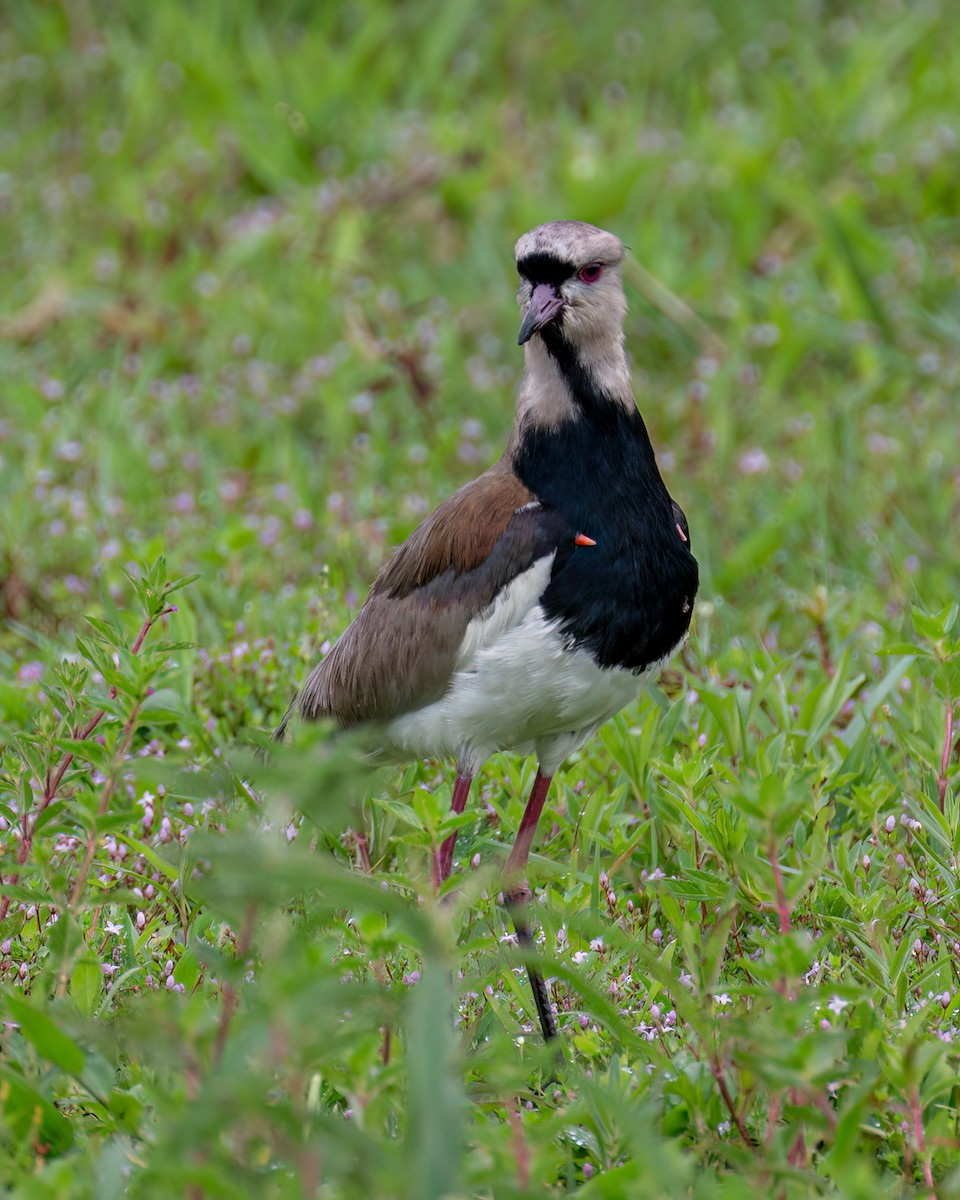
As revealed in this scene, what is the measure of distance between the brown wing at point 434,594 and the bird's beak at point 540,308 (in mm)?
347

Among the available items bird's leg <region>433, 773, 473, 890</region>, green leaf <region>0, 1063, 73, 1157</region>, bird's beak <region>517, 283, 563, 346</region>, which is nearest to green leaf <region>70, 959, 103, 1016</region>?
green leaf <region>0, 1063, 73, 1157</region>

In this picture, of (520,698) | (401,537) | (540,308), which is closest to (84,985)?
(520,698)

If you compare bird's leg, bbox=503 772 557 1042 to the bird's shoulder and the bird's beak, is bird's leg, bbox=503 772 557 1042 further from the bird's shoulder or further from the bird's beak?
the bird's beak

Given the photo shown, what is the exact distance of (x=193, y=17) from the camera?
914cm

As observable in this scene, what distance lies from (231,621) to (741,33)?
5.97m

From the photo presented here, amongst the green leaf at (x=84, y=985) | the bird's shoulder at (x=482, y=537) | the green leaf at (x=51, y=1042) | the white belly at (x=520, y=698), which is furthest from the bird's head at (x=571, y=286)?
the green leaf at (x=51, y=1042)

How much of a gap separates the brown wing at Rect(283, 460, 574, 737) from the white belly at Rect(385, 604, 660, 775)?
0.06 meters

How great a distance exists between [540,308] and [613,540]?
561 millimetres

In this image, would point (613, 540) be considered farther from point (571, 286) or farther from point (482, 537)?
point (571, 286)

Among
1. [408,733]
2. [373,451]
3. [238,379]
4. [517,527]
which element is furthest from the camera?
[238,379]

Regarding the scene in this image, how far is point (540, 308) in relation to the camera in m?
3.56

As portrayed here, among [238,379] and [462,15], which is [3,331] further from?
[462,15]

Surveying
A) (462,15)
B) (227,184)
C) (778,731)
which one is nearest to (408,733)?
(778,731)

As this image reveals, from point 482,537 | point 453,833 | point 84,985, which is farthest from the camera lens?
point 482,537
